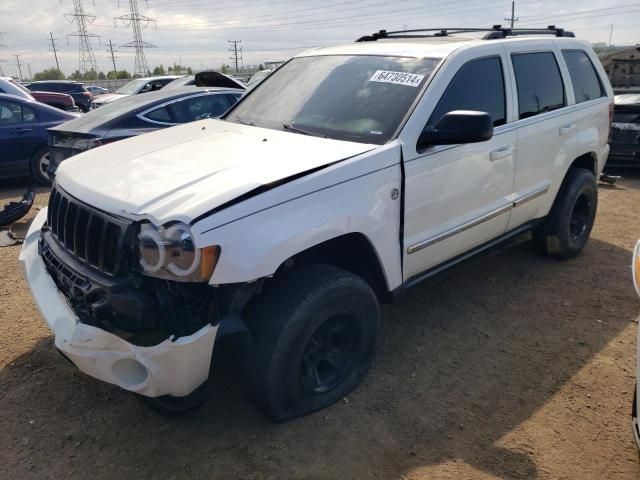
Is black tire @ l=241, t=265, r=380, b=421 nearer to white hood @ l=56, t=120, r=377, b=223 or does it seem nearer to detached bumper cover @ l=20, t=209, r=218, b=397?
detached bumper cover @ l=20, t=209, r=218, b=397

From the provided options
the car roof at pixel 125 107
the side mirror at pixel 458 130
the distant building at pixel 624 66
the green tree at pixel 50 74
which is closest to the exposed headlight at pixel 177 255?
the side mirror at pixel 458 130

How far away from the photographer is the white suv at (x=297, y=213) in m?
2.30

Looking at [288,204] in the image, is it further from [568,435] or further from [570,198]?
[570,198]

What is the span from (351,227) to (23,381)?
7.26ft

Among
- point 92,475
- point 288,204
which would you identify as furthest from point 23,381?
point 288,204

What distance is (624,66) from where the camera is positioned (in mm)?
10922

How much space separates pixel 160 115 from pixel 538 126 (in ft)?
15.8

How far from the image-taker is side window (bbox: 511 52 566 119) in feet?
12.9

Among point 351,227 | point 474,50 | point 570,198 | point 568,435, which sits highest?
point 474,50

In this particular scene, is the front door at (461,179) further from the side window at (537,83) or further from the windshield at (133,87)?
the windshield at (133,87)

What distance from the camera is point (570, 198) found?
466cm

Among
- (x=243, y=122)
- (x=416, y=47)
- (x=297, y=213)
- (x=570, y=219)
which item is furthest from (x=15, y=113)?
(x=570, y=219)

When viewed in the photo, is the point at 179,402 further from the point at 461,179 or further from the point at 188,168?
→ the point at 461,179

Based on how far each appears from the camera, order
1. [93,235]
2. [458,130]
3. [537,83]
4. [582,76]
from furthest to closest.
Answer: [582,76], [537,83], [458,130], [93,235]
